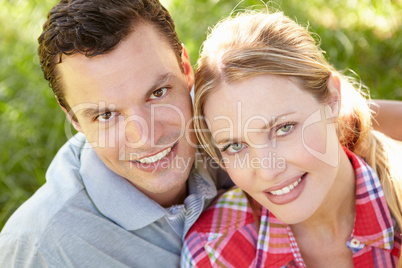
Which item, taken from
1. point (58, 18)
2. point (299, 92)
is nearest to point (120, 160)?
point (58, 18)

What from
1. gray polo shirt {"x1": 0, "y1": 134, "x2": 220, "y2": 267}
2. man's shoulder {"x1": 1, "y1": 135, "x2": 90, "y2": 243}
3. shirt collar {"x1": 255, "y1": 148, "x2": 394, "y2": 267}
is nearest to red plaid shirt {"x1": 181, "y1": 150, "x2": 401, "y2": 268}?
shirt collar {"x1": 255, "y1": 148, "x2": 394, "y2": 267}

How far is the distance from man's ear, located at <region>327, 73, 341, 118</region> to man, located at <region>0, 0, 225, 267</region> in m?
0.64

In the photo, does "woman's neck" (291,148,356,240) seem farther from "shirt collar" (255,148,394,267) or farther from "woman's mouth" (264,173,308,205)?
"woman's mouth" (264,173,308,205)

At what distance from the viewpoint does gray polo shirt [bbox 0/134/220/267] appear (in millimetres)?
2043

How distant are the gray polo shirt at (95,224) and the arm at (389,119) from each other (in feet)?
3.37

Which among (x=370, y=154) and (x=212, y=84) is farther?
(x=370, y=154)

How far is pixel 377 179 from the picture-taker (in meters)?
2.07

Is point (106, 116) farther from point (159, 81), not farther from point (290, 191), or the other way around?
point (290, 191)

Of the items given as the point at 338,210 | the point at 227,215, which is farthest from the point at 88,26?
the point at 338,210

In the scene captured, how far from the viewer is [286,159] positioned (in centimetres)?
184

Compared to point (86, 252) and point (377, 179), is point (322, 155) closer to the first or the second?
point (377, 179)

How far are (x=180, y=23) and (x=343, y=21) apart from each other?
4.69ft

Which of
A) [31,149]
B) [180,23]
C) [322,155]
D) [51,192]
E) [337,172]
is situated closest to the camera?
[322,155]

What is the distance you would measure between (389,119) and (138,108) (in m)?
1.45
